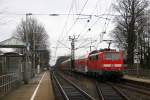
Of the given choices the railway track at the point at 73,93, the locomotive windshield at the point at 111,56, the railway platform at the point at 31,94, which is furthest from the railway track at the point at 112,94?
the locomotive windshield at the point at 111,56

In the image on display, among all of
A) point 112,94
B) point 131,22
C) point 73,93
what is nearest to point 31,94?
point 73,93

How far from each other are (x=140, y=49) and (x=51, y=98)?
4308cm

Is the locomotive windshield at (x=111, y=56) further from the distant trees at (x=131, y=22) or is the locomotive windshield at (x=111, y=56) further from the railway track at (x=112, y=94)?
the distant trees at (x=131, y=22)

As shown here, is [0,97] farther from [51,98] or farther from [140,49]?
[140,49]

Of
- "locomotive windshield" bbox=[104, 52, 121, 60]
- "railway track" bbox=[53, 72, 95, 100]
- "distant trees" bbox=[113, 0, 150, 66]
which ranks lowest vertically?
"railway track" bbox=[53, 72, 95, 100]

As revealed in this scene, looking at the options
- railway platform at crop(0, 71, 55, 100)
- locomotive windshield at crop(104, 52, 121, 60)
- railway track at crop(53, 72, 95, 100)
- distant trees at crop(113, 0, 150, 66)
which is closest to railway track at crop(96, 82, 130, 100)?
railway track at crop(53, 72, 95, 100)

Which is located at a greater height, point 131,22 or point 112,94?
point 131,22

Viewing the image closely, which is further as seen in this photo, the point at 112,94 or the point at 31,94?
the point at 31,94

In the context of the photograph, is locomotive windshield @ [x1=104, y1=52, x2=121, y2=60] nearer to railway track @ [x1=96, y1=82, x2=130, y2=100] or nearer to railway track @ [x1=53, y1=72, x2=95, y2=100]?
railway track @ [x1=53, y1=72, x2=95, y2=100]

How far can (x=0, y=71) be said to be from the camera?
25734 millimetres

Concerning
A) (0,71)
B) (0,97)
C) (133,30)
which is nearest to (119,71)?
(0,71)

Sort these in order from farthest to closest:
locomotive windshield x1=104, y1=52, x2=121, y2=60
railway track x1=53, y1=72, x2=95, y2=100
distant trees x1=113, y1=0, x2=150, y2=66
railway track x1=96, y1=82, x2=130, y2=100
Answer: distant trees x1=113, y1=0, x2=150, y2=66, locomotive windshield x1=104, y1=52, x2=121, y2=60, railway track x1=53, y1=72, x2=95, y2=100, railway track x1=96, y1=82, x2=130, y2=100

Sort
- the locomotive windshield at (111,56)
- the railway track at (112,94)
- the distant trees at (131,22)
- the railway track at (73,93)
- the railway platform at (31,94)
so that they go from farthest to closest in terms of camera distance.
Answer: the distant trees at (131,22)
the locomotive windshield at (111,56)
the railway track at (73,93)
the railway platform at (31,94)
the railway track at (112,94)

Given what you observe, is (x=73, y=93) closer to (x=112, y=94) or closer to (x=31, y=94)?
(x=31, y=94)
